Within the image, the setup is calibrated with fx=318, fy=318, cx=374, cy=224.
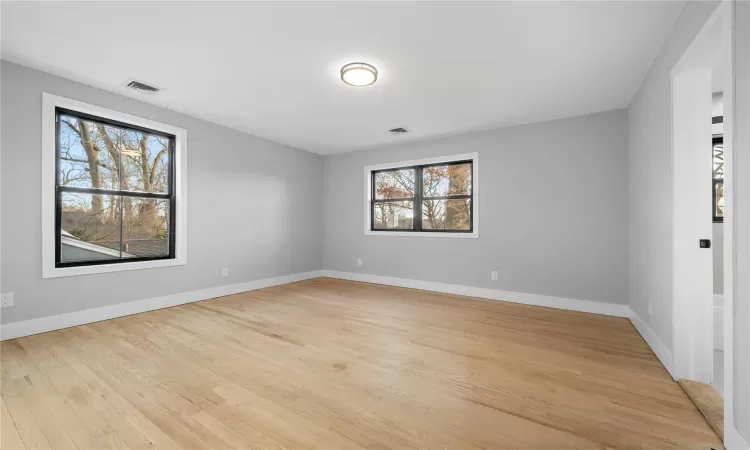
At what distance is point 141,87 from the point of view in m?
3.28

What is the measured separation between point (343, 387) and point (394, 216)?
384cm

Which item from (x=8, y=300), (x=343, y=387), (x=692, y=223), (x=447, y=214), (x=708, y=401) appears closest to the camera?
(x=708, y=401)

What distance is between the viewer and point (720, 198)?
3.42 metres

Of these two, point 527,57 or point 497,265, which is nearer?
point 527,57

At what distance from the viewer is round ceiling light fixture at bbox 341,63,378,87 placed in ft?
9.12

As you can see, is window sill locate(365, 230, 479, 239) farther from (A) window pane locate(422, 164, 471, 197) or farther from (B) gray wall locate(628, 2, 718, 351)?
(B) gray wall locate(628, 2, 718, 351)

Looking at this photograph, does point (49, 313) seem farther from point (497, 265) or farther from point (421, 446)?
point (497, 265)

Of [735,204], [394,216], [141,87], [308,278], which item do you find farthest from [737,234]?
[308,278]

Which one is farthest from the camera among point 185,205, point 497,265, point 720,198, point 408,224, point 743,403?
point 408,224

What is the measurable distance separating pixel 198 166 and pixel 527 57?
13.2ft

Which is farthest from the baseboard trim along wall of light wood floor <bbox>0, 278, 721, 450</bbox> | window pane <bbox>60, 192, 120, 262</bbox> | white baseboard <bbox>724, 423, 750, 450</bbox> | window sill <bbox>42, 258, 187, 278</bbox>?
white baseboard <bbox>724, 423, 750, 450</bbox>

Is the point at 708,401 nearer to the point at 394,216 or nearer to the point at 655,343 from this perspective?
the point at 655,343

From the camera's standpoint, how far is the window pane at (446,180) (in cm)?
490

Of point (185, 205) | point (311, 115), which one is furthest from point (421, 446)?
point (185, 205)
